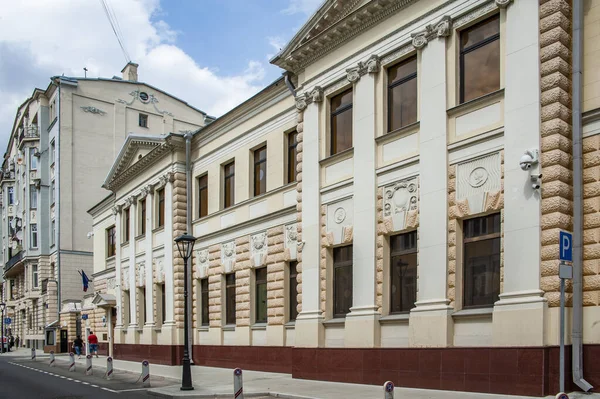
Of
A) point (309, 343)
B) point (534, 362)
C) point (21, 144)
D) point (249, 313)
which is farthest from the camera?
point (21, 144)

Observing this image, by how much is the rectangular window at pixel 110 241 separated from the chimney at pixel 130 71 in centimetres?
1788

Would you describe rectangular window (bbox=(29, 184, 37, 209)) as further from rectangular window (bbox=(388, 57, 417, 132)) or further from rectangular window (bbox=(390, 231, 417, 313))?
rectangular window (bbox=(390, 231, 417, 313))

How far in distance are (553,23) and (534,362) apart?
255 inches

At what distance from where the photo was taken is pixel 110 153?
165ft

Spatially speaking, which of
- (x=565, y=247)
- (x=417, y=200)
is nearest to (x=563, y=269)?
(x=565, y=247)

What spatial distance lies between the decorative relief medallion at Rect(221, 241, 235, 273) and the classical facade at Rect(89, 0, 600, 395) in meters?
0.07

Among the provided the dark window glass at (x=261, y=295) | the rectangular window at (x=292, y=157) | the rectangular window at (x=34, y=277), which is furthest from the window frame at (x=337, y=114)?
the rectangular window at (x=34, y=277)

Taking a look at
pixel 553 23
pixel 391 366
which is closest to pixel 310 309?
pixel 391 366

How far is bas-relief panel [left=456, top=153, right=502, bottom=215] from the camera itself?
535 inches

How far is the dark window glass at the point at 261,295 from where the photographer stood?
75.2 ft

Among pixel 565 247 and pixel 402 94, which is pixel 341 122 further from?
pixel 565 247

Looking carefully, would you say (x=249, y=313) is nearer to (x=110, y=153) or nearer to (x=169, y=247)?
(x=169, y=247)

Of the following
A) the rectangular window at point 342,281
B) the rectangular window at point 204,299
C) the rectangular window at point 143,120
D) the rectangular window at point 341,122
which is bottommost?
the rectangular window at point 204,299

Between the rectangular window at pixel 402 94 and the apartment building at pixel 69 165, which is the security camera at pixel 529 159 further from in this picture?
the apartment building at pixel 69 165
